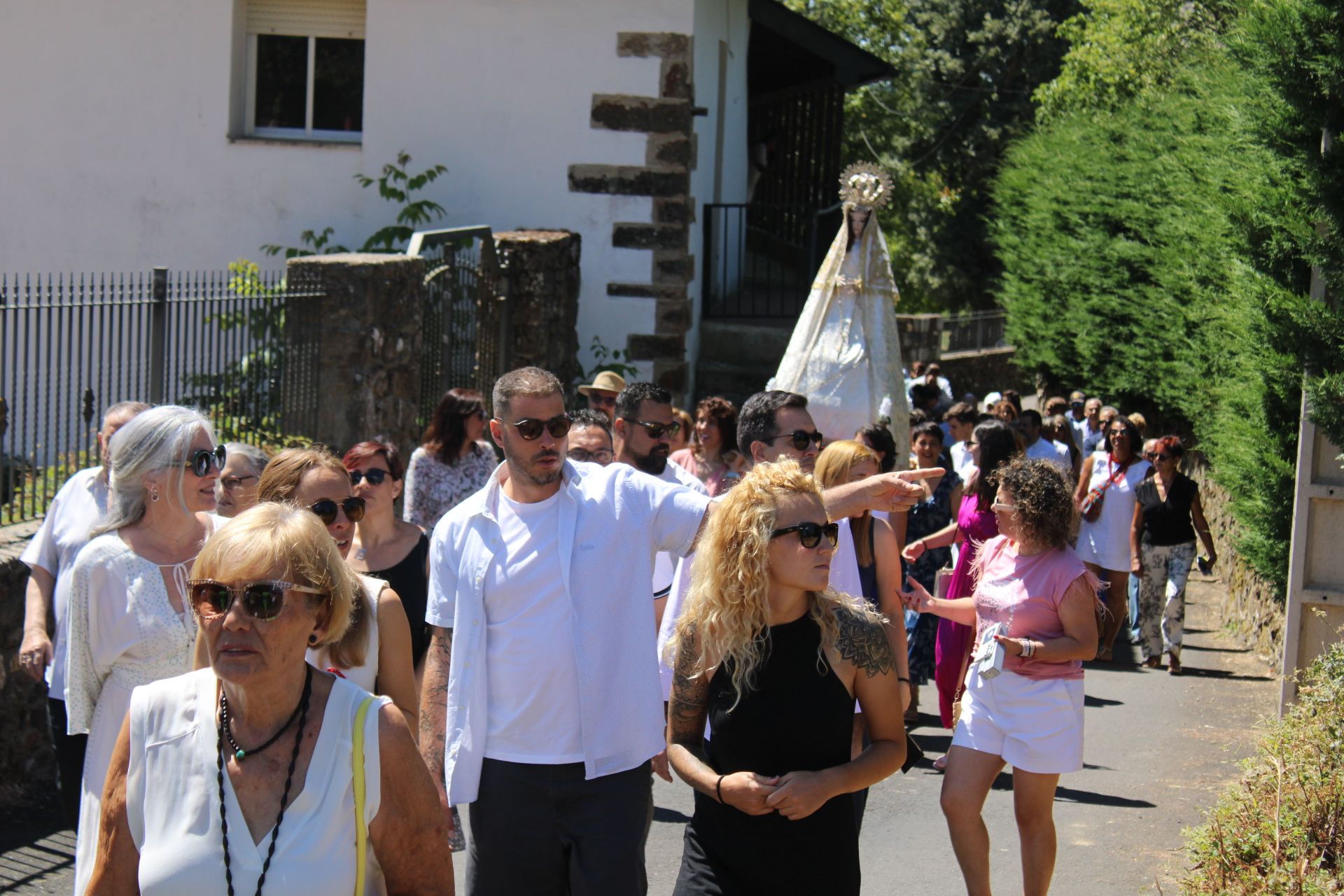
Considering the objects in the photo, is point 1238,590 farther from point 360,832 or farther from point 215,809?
point 215,809

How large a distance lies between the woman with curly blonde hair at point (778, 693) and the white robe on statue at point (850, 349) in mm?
6472

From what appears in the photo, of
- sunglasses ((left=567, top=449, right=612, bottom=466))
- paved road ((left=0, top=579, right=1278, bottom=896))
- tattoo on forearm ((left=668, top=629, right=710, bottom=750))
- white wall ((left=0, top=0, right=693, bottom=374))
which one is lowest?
paved road ((left=0, top=579, right=1278, bottom=896))

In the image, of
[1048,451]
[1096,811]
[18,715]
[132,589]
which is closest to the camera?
[132,589]

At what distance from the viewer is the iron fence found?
723 centimetres

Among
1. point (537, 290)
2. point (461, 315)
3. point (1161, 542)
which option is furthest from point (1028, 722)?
point (537, 290)

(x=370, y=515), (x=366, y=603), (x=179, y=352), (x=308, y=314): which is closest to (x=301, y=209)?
(x=308, y=314)

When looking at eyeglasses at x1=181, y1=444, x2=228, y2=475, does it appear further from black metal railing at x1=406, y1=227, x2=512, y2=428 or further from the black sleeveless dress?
black metal railing at x1=406, y1=227, x2=512, y2=428

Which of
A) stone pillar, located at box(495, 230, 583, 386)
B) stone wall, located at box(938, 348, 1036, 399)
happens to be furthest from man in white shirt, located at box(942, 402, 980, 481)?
stone wall, located at box(938, 348, 1036, 399)

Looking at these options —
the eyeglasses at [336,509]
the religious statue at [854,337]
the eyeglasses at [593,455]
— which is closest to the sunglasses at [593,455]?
the eyeglasses at [593,455]

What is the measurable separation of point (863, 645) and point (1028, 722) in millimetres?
1843

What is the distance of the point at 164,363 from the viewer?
26.0 ft

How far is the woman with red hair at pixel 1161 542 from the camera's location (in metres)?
11.0

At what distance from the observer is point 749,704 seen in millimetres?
3715

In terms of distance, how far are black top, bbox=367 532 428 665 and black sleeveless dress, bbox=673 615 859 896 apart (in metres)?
1.74
